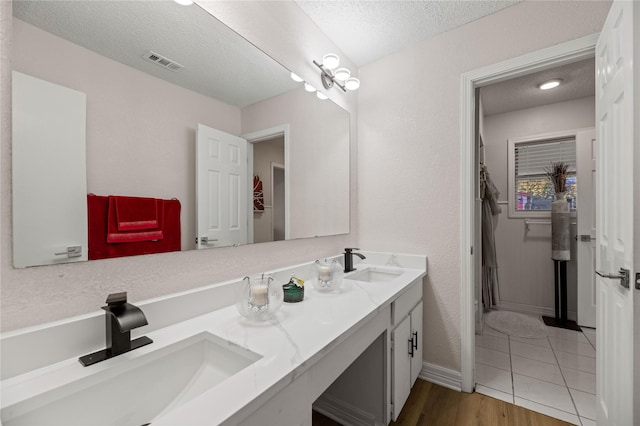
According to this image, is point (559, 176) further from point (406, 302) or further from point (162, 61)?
point (162, 61)

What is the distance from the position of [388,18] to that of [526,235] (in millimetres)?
2992

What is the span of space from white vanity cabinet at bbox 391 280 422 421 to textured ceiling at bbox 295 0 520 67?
1682mm

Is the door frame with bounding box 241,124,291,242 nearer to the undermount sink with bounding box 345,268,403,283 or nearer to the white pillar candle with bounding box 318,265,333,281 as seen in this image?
the white pillar candle with bounding box 318,265,333,281

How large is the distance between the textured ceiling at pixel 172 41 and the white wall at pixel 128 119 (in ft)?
0.12

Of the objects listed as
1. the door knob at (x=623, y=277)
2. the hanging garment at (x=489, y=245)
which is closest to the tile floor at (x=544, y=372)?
the hanging garment at (x=489, y=245)

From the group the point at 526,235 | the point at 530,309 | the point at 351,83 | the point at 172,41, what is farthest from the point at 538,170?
the point at 172,41

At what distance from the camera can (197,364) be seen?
908mm

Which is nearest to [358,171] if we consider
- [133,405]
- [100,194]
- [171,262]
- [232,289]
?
[232,289]

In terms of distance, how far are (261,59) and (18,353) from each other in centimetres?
143

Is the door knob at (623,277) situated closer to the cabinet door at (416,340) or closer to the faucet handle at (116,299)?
the cabinet door at (416,340)

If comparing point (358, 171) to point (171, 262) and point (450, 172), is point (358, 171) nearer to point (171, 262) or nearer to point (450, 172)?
point (450, 172)

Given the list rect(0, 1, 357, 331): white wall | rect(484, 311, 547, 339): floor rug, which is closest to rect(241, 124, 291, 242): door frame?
rect(0, 1, 357, 331): white wall

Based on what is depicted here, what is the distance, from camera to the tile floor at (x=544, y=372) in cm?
173

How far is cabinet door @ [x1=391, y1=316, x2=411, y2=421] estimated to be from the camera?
4.80 ft
